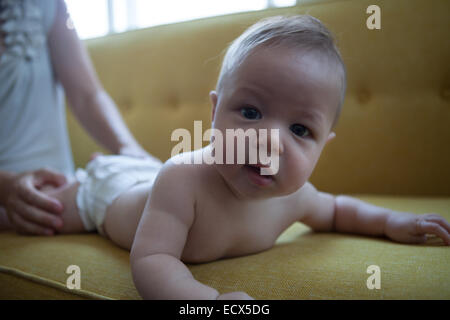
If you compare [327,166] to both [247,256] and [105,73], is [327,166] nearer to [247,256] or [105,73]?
[247,256]

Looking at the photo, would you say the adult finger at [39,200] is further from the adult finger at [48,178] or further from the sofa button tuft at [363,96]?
the sofa button tuft at [363,96]

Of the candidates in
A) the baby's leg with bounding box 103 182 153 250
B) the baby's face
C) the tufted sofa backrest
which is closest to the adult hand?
the baby's leg with bounding box 103 182 153 250

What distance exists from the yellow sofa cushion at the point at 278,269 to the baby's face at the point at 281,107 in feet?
0.41

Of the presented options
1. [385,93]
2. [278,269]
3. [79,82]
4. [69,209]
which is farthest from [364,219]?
[79,82]

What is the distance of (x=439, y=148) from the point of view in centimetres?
100

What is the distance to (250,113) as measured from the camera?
19.8 inches

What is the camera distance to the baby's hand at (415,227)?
24.1 inches

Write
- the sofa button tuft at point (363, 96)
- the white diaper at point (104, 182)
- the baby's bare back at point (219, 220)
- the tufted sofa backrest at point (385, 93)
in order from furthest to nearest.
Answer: the sofa button tuft at point (363, 96) → the tufted sofa backrest at point (385, 93) → the white diaper at point (104, 182) → the baby's bare back at point (219, 220)

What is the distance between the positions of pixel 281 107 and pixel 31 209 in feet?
2.00

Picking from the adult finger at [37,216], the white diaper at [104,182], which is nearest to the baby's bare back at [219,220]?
the white diaper at [104,182]

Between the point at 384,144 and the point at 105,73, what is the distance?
3.88 ft

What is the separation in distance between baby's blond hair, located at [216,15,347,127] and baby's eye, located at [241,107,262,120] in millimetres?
71

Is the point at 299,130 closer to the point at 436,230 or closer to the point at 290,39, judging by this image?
the point at 290,39

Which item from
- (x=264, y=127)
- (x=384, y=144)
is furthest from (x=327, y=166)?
(x=264, y=127)
